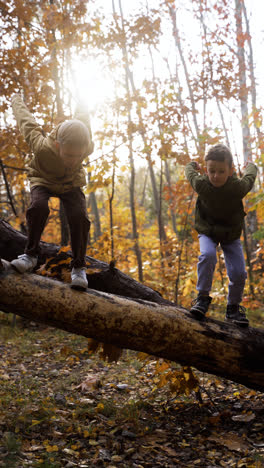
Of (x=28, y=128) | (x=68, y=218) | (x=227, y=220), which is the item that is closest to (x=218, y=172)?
(x=227, y=220)

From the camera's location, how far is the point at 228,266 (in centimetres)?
374

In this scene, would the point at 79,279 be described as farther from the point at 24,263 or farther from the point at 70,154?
the point at 70,154

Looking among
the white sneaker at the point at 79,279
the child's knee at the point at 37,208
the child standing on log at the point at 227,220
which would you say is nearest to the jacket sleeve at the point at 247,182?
the child standing on log at the point at 227,220

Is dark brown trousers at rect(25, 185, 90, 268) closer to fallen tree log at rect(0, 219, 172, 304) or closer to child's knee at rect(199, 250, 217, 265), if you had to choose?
fallen tree log at rect(0, 219, 172, 304)

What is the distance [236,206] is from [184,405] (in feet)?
7.77

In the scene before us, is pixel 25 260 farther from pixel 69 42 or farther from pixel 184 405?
pixel 69 42

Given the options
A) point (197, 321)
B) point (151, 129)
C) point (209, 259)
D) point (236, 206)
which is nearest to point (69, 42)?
point (151, 129)

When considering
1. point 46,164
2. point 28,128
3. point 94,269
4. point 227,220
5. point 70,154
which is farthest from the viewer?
point 94,269

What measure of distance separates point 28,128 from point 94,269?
162 centimetres

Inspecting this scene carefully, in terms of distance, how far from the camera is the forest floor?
2.93 meters

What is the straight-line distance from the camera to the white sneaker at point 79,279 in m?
3.30

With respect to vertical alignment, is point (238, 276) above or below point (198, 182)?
below

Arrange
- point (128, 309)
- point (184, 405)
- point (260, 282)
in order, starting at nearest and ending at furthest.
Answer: point (128, 309)
point (184, 405)
point (260, 282)

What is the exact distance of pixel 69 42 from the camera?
5984mm
